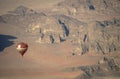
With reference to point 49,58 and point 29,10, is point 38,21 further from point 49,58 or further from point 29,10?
point 49,58

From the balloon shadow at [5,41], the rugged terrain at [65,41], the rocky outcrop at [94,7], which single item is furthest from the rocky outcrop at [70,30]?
the balloon shadow at [5,41]

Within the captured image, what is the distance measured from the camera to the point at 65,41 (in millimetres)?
166375

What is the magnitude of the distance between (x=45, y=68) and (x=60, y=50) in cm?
1942

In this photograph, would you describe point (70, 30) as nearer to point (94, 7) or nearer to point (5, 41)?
point (94, 7)

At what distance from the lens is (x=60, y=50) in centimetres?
15475

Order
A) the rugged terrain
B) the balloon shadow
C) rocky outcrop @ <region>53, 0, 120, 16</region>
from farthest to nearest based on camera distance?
rocky outcrop @ <region>53, 0, 120, 16</region>
the balloon shadow
the rugged terrain

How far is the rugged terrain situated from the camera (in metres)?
133

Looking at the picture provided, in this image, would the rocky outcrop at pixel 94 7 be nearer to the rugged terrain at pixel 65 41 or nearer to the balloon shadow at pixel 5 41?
the rugged terrain at pixel 65 41

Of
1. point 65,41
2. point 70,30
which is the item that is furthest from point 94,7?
point 65,41

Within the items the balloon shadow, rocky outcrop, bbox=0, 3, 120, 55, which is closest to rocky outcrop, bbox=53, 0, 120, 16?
rocky outcrop, bbox=0, 3, 120, 55

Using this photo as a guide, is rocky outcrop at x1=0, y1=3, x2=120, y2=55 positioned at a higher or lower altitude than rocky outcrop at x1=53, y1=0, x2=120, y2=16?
lower

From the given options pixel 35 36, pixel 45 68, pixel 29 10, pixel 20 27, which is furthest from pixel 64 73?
pixel 29 10

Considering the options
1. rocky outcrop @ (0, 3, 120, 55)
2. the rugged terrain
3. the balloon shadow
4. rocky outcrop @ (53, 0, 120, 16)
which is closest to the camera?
the rugged terrain

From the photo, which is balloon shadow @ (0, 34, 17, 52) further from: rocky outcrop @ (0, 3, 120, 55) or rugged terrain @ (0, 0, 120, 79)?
rocky outcrop @ (0, 3, 120, 55)
